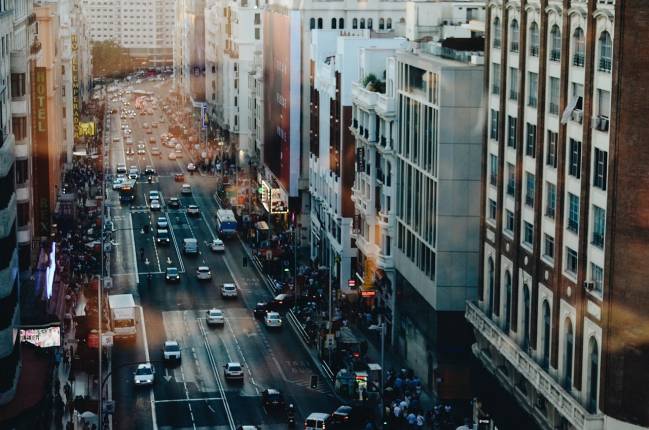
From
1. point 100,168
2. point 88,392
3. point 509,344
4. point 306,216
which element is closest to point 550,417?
point 509,344

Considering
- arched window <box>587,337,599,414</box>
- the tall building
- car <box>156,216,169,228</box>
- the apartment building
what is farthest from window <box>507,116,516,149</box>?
car <box>156,216,169,228</box>

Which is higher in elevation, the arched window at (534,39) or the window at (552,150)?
the arched window at (534,39)

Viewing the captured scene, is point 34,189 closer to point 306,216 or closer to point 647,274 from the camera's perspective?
point 306,216

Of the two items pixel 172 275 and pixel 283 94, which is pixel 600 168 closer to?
pixel 172 275

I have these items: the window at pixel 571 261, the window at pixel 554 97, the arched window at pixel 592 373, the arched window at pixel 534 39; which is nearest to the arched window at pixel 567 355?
the window at pixel 571 261

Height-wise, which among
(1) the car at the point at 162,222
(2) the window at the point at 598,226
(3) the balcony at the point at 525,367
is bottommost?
(1) the car at the point at 162,222

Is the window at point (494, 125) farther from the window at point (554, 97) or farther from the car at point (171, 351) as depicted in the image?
the car at point (171, 351)

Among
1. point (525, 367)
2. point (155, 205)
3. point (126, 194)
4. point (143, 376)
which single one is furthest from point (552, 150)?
point (126, 194)
